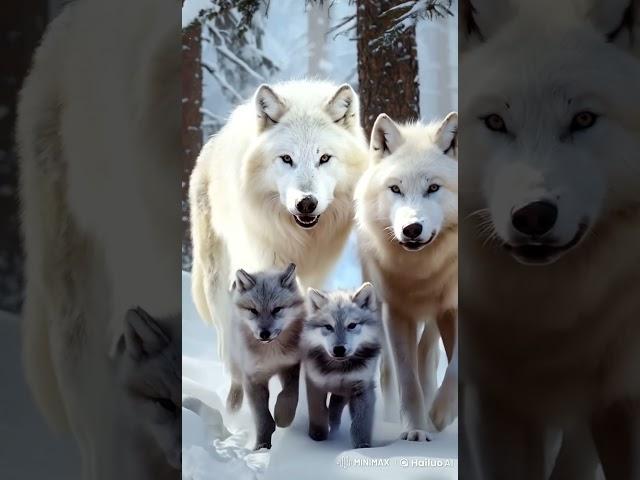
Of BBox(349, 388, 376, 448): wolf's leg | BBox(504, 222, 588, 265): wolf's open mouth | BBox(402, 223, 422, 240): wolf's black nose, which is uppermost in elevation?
BBox(402, 223, 422, 240): wolf's black nose

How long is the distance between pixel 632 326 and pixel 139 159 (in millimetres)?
1850

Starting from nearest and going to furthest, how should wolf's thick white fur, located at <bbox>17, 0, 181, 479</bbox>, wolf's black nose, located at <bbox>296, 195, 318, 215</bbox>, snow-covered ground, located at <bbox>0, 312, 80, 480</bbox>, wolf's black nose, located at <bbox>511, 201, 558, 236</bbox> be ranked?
wolf's black nose, located at <bbox>511, 201, 558, 236</bbox> < wolf's black nose, located at <bbox>296, 195, 318, 215</bbox> < wolf's thick white fur, located at <bbox>17, 0, 181, 479</bbox> < snow-covered ground, located at <bbox>0, 312, 80, 480</bbox>

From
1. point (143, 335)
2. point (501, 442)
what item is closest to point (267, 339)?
point (143, 335)

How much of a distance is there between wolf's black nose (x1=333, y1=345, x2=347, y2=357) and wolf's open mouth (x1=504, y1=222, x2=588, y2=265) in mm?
668

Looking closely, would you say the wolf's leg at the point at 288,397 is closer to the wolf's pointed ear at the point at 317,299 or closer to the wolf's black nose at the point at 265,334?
the wolf's black nose at the point at 265,334

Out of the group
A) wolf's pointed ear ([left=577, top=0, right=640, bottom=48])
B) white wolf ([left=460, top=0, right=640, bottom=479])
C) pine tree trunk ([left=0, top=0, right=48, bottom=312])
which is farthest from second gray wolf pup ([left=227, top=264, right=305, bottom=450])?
wolf's pointed ear ([left=577, top=0, right=640, bottom=48])

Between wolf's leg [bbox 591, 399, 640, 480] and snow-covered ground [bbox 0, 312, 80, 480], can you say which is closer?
wolf's leg [bbox 591, 399, 640, 480]

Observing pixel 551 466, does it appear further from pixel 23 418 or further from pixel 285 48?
pixel 23 418

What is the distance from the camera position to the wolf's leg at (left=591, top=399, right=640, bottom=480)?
263 cm

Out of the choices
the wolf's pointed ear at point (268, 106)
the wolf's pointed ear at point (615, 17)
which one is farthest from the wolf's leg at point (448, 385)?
the wolf's pointed ear at point (615, 17)

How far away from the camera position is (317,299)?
2648mm

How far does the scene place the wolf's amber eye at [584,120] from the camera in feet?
8.29

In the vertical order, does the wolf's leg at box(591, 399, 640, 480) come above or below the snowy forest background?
below

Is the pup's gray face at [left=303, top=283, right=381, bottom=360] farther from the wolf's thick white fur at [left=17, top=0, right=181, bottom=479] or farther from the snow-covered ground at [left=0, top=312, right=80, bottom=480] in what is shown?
the snow-covered ground at [left=0, top=312, right=80, bottom=480]
